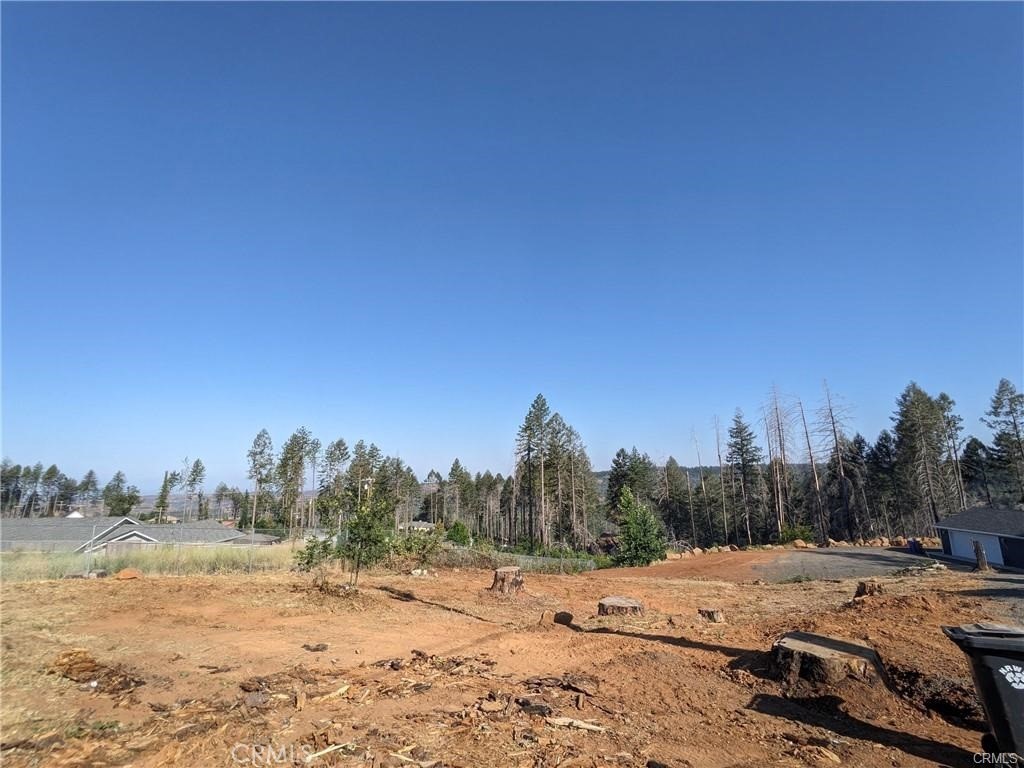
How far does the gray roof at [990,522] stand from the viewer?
88.6 feet

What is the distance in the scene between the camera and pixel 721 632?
10172 millimetres

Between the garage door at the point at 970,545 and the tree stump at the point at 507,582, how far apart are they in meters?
26.3

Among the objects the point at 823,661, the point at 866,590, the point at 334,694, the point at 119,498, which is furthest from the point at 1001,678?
the point at 119,498

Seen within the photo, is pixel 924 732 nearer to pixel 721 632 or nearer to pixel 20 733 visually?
pixel 721 632

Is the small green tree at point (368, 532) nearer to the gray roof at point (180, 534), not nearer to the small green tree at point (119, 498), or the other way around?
the gray roof at point (180, 534)

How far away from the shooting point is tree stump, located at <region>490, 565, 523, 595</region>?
1692 cm

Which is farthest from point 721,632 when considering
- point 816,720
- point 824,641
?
point 816,720

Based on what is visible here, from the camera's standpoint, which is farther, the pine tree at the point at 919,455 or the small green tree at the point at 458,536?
the pine tree at the point at 919,455

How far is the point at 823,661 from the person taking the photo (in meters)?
6.38

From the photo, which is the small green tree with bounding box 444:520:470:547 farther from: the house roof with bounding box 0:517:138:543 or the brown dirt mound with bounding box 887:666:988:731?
the brown dirt mound with bounding box 887:666:988:731

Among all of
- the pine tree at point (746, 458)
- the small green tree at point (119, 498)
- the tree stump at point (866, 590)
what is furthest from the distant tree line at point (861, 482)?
the small green tree at point (119, 498)

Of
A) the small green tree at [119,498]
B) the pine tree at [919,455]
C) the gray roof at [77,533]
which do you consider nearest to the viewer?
the gray roof at [77,533]

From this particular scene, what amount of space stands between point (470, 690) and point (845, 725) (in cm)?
439

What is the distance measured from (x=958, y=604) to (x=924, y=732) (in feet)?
26.7
